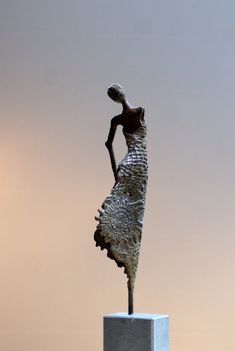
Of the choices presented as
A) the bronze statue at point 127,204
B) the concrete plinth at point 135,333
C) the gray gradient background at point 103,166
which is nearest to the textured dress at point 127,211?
the bronze statue at point 127,204

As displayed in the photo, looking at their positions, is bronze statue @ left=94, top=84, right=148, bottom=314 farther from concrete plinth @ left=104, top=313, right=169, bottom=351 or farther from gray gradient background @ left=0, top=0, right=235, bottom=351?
gray gradient background @ left=0, top=0, right=235, bottom=351

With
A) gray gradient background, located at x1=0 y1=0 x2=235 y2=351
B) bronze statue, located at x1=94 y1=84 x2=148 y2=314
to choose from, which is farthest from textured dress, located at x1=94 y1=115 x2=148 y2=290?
gray gradient background, located at x1=0 y1=0 x2=235 y2=351

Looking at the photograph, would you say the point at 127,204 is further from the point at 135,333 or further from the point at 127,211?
the point at 135,333

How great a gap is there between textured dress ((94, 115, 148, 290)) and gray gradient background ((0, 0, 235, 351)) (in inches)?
48.4

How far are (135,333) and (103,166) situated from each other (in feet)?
5.40

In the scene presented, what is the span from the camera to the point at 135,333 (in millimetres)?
2361

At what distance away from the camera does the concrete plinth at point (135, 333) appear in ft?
7.66

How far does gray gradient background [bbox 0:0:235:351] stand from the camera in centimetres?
369
